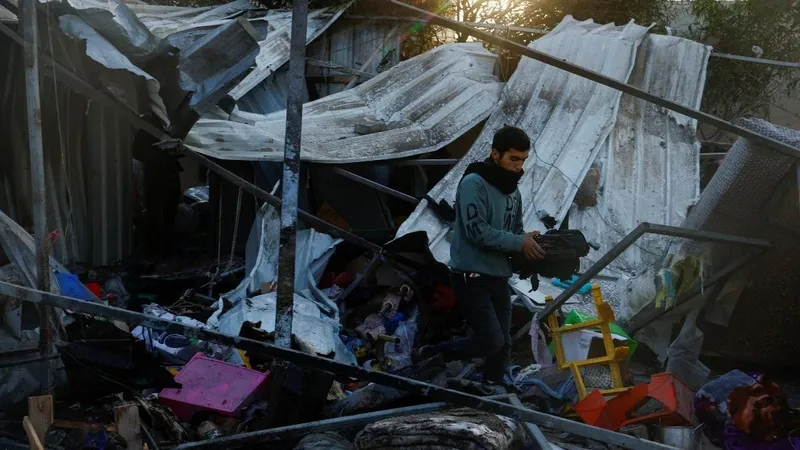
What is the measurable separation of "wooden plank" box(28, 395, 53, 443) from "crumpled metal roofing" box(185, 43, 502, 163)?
14.0 feet

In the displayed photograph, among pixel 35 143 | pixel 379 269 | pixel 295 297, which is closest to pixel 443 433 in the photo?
pixel 35 143

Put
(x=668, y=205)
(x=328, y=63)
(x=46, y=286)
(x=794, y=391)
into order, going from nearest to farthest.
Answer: (x=46, y=286) → (x=794, y=391) → (x=668, y=205) → (x=328, y=63)

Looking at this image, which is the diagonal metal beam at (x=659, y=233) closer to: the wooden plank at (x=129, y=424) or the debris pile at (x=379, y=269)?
the debris pile at (x=379, y=269)

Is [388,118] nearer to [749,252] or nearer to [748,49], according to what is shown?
[749,252]

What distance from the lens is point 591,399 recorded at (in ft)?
16.2

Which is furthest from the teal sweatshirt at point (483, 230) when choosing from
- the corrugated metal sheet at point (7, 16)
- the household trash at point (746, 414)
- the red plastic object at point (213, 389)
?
the corrugated metal sheet at point (7, 16)

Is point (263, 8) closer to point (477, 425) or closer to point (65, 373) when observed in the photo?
point (65, 373)

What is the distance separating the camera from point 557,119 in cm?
827

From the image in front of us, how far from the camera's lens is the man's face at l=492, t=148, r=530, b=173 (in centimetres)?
→ 453

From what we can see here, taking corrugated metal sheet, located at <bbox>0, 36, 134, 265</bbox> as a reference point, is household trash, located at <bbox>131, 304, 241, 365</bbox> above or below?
below

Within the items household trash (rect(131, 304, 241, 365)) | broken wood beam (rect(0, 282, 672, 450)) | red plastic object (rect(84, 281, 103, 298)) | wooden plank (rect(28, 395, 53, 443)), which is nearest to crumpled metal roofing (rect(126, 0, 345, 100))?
red plastic object (rect(84, 281, 103, 298))

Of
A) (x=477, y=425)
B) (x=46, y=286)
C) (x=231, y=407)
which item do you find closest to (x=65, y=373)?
(x=46, y=286)

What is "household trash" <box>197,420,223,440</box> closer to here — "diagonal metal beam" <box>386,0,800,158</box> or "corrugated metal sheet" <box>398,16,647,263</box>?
"corrugated metal sheet" <box>398,16,647,263</box>

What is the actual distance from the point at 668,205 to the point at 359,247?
9.10ft
